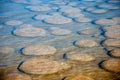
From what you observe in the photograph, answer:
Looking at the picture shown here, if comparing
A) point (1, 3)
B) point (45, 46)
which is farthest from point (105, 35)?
point (1, 3)

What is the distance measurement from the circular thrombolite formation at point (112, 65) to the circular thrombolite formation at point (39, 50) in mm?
726

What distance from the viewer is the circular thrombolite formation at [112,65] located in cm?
238

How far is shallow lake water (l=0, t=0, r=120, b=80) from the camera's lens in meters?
2.39

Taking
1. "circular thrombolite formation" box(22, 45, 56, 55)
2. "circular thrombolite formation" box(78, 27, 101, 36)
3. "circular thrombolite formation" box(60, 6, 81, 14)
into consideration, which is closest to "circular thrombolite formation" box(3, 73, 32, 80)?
"circular thrombolite formation" box(22, 45, 56, 55)

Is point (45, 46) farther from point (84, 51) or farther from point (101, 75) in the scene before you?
point (101, 75)

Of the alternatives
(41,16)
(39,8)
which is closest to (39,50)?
(41,16)

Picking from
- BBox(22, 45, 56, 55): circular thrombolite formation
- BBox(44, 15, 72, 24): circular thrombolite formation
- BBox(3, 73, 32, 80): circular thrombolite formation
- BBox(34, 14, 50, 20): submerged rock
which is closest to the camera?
BBox(3, 73, 32, 80): circular thrombolite formation

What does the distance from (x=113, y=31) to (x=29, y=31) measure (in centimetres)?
139

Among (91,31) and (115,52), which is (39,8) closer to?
(91,31)

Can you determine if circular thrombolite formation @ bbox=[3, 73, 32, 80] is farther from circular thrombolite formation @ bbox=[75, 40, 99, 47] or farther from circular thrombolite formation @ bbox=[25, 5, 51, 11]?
circular thrombolite formation @ bbox=[25, 5, 51, 11]

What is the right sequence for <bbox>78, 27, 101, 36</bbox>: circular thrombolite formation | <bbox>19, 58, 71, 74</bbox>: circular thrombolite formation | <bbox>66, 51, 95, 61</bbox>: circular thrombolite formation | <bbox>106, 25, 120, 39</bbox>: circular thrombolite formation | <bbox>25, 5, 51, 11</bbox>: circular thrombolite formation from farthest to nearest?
<bbox>25, 5, 51, 11</bbox>: circular thrombolite formation < <bbox>78, 27, 101, 36</bbox>: circular thrombolite formation < <bbox>106, 25, 120, 39</bbox>: circular thrombolite formation < <bbox>66, 51, 95, 61</bbox>: circular thrombolite formation < <bbox>19, 58, 71, 74</bbox>: circular thrombolite formation

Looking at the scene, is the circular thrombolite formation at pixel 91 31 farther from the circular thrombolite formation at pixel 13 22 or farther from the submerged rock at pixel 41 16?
the circular thrombolite formation at pixel 13 22

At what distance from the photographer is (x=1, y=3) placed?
5906 mm

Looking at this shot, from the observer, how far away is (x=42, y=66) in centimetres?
247
